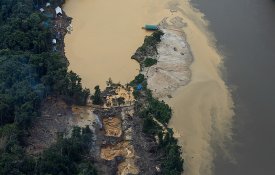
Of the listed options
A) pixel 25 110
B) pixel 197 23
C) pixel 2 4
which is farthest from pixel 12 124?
pixel 197 23

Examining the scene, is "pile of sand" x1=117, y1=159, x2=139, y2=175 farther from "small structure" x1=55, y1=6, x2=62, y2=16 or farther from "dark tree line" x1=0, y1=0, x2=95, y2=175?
"small structure" x1=55, y1=6, x2=62, y2=16

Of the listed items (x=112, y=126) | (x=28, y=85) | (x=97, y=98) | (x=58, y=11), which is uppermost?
(x=58, y=11)

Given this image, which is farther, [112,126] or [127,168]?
[112,126]

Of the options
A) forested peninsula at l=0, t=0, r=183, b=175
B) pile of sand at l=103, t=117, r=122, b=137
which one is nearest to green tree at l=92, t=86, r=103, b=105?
forested peninsula at l=0, t=0, r=183, b=175

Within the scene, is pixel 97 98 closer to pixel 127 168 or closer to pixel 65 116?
pixel 65 116

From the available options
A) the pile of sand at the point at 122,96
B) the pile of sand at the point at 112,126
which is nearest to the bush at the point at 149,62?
the pile of sand at the point at 122,96

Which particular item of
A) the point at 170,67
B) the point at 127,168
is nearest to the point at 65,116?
the point at 127,168

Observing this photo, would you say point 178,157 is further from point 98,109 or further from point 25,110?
point 25,110
